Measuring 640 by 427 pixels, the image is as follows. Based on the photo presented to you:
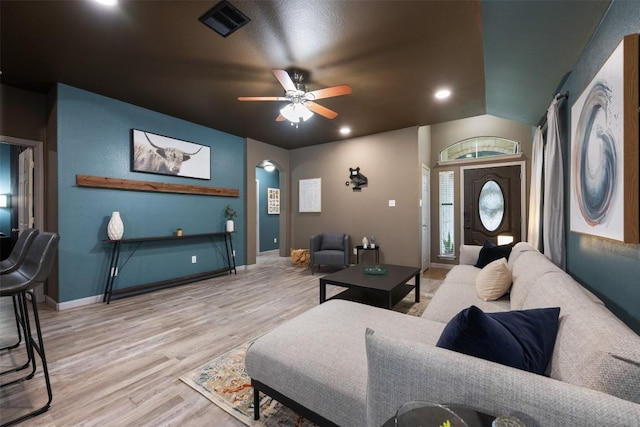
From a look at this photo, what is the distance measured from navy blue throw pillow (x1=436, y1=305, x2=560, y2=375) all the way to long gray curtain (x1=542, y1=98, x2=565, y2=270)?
5.51ft

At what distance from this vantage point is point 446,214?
18.1ft

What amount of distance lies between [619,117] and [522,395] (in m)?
1.42

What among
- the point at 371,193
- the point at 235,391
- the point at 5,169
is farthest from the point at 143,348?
the point at 5,169

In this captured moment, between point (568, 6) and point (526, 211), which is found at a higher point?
point (568, 6)

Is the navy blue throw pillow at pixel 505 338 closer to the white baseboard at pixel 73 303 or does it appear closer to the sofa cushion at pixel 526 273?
the sofa cushion at pixel 526 273

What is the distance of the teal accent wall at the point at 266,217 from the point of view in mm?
7546

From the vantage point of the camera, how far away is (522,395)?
0.70 m

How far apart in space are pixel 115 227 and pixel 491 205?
6.06 metres

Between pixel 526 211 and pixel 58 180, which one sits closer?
pixel 58 180

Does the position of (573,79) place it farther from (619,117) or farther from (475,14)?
(619,117)

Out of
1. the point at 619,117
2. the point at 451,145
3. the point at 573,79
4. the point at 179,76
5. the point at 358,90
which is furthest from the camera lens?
the point at 451,145

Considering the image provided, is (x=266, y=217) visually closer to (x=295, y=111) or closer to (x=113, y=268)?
(x=113, y=268)

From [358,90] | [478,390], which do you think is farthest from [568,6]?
[478,390]

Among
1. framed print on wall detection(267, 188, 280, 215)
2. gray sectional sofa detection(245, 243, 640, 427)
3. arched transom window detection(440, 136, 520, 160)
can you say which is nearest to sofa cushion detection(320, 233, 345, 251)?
arched transom window detection(440, 136, 520, 160)
